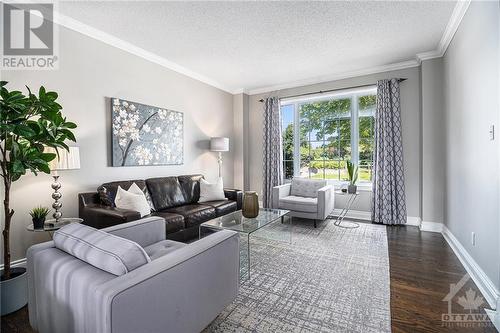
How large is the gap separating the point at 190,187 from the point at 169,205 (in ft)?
1.84

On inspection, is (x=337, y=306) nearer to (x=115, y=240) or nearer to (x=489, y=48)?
(x=115, y=240)

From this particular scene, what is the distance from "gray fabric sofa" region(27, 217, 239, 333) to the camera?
959mm

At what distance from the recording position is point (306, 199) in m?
4.16

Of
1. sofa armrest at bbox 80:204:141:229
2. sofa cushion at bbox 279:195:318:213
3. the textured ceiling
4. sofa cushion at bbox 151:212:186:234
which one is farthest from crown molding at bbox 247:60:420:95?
sofa armrest at bbox 80:204:141:229

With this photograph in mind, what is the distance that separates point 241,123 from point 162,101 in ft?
6.62

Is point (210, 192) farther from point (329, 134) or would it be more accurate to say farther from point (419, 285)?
point (419, 285)

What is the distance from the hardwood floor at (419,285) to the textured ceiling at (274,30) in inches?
108

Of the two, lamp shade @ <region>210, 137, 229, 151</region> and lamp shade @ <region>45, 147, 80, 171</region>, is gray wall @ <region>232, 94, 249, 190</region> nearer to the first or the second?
lamp shade @ <region>210, 137, 229, 151</region>

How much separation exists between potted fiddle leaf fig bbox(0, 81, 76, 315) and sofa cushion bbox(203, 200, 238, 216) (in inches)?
82.4

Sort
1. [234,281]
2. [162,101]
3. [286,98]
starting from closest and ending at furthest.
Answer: [234,281] < [162,101] < [286,98]

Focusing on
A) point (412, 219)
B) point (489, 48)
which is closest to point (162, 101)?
point (489, 48)

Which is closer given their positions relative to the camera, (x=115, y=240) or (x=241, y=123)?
(x=115, y=240)

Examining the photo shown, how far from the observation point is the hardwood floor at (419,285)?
1.64m

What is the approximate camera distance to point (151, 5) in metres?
2.47
